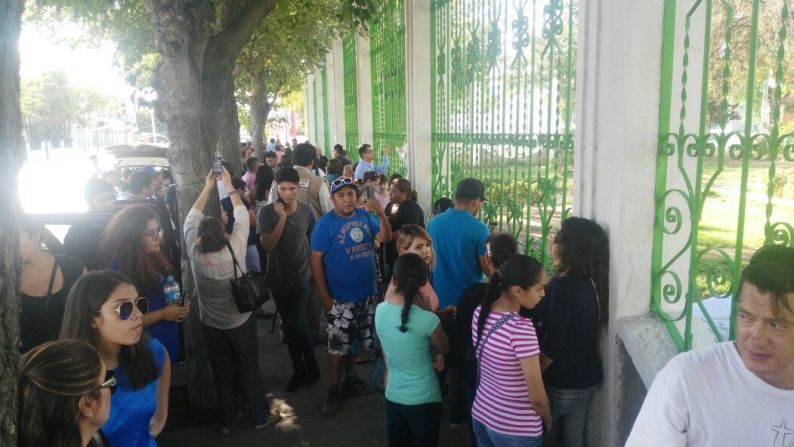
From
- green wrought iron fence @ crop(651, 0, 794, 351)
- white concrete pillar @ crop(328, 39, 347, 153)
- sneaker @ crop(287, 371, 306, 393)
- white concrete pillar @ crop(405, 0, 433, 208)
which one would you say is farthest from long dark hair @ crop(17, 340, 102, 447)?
white concrete pillar @ crop(328, 39, 347, 153)

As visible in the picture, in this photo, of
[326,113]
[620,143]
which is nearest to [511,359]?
[620,143]

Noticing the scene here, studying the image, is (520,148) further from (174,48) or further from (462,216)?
(174,48)

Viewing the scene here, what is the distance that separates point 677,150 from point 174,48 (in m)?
3.70

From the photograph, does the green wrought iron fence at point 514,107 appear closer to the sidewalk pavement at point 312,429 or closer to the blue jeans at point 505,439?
the blue jeans at point 505,439

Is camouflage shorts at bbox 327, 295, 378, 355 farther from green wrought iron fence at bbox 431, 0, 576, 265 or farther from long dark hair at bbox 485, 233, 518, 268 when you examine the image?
long dark hair at bbox 485, 233, 518, 268

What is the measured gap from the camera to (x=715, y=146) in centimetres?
250

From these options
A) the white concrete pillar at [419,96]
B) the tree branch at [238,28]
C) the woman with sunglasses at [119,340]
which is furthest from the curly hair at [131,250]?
the white concrete pillar at [419,96]

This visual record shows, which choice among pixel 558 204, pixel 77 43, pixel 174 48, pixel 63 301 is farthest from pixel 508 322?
pixel 77 43

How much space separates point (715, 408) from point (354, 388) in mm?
3717

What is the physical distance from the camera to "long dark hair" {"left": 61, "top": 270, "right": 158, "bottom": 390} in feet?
8.54

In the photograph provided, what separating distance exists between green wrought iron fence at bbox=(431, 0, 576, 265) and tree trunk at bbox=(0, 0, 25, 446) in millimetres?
2944

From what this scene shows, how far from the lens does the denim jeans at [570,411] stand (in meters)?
3.14

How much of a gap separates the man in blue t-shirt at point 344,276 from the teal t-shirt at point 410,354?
1384mm

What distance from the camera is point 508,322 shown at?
277 centimetres
